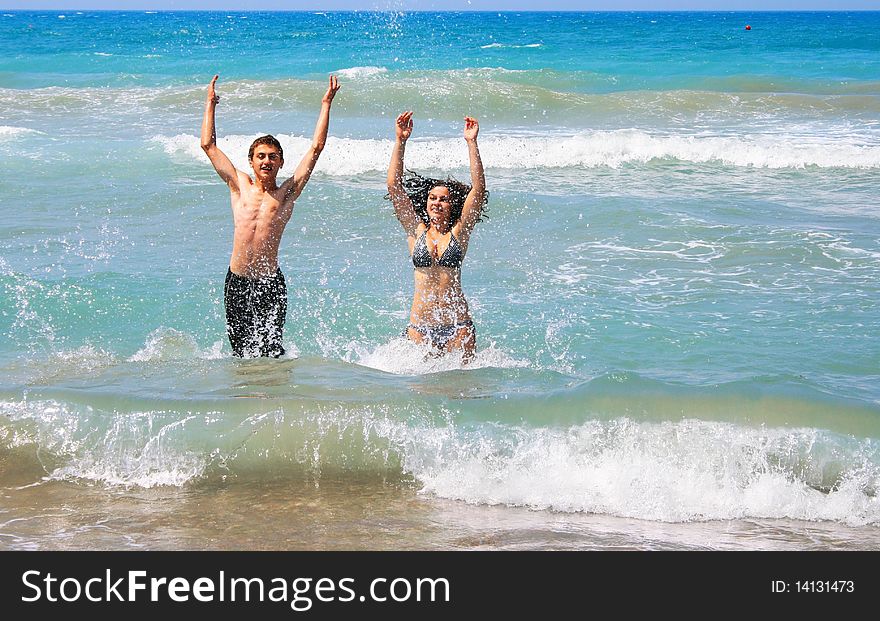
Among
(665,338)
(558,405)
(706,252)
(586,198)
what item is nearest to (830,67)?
(586,198)

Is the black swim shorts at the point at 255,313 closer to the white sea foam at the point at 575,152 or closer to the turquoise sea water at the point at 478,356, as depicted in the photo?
the turquoise sea water at the point at 478,356

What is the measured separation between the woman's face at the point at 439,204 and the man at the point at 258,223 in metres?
0.78

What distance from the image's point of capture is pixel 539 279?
9.52 m

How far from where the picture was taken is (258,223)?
6.47 metres

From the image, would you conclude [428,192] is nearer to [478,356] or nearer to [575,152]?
[478,356]

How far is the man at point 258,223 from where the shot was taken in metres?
6.38

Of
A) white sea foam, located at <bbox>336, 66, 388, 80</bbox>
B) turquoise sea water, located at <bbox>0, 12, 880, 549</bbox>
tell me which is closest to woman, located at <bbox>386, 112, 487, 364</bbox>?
turquoise sea water, located at <bbox>0, 12, 880, 549</bbox>

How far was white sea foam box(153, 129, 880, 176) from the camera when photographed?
1603 centimetres

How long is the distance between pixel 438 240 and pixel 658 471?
79.2 inches

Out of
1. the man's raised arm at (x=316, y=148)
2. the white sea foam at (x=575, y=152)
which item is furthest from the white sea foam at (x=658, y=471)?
A: the white sea foam at (x=575, y=152)

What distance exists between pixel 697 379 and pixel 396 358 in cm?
205

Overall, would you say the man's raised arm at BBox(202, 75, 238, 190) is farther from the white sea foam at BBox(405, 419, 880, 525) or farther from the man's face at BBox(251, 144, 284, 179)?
the white sea foam at BBox(405, 419, 880, 525)

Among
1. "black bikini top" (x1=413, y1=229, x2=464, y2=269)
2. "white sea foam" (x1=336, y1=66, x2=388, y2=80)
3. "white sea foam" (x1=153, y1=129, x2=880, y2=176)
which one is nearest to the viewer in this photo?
"black bikini top" (x1=413, y1=229, x2=464, y2=269)

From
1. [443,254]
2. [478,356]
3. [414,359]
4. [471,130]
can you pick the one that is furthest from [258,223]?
[478,356]
